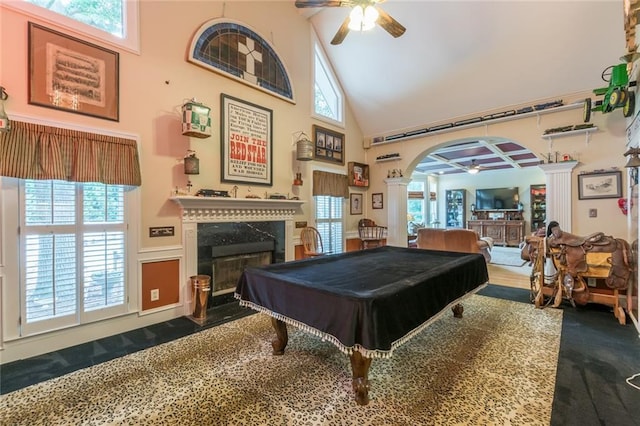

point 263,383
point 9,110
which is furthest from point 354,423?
point 9,110

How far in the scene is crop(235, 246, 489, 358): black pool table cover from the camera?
1652 mm

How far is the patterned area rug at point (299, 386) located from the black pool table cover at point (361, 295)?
1.60ft

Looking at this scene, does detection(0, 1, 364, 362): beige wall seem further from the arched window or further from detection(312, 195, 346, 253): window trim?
detection(312, 195, 346, 253): window trim

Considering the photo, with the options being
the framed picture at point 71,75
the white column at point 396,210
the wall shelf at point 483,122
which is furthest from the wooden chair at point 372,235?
the framed picture at point 71,75

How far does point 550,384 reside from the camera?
2.09 meters

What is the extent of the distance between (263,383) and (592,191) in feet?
17.1

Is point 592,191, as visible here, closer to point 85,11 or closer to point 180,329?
point 180,329

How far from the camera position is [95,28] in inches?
117

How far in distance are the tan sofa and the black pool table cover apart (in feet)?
9.49

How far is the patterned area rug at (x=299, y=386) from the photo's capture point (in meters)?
1.79

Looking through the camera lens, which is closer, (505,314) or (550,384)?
(550,384)

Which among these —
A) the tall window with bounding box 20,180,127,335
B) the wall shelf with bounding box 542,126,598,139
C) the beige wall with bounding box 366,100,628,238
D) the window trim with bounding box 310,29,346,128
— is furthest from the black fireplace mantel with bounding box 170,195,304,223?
the wall shelf with bounding box 542,126,598,139

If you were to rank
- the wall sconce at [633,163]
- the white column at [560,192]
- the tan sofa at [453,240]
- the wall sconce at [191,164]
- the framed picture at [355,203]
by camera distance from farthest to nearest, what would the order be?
the framed picture at [355,203]
the tan sofa at [453,240]
the white column at [560,192]
the wall sconce at [191,164]
the wall sconce at [633,163]

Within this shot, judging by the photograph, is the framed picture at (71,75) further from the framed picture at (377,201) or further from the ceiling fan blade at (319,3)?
the framed picture at (377,201)
